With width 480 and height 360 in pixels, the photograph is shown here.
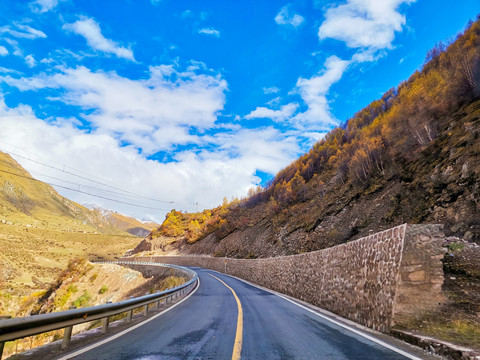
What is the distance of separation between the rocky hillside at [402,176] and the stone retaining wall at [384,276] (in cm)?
745

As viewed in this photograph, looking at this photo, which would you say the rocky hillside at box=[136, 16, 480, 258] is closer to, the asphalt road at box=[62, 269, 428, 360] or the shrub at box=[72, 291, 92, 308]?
the asphalt road at box=[62, 269, 428, 360]

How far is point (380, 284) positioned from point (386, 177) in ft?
75.2

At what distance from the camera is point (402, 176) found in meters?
24.1

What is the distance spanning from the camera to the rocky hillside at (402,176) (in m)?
16.9

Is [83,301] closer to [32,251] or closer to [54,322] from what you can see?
[54,322]

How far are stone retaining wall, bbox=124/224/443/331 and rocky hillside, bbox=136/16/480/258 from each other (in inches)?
293

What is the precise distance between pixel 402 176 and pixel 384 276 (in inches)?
815

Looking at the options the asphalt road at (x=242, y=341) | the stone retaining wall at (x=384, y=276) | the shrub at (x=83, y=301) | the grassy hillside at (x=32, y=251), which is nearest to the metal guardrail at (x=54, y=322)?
the asphalt road at (x=242, y=341)

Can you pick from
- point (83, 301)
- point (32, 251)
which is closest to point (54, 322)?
point (83, 301)

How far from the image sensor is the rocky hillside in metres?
16.9

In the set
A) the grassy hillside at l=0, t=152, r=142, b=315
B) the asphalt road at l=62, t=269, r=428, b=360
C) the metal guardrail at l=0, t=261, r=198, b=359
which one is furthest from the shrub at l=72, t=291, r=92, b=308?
the metal guardrail at l=0, t=261, r=198, b=359

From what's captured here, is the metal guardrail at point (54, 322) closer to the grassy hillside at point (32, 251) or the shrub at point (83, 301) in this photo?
the shrub at point (83, 301)

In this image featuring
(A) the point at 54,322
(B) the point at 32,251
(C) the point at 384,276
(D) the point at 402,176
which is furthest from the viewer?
(B) the point at 32,251

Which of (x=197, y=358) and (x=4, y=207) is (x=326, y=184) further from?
(x=4, y=207)
